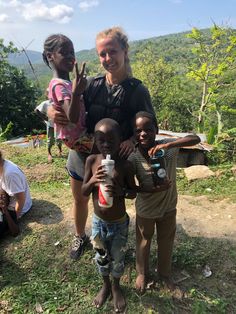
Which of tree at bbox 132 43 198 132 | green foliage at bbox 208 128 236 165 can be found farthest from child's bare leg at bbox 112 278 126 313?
tree at bbox 132 43 198 132

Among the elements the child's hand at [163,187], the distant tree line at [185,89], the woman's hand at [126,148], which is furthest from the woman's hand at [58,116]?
the distant tree line at [185,89]

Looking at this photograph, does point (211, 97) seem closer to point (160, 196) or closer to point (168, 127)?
point (168, 127)

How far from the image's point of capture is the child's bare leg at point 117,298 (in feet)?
8.24

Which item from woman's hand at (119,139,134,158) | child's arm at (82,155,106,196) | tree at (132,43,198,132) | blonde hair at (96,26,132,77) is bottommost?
tree at (132,43,198,132)

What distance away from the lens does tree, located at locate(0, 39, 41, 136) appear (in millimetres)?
13133

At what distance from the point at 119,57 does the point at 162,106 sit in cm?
1871

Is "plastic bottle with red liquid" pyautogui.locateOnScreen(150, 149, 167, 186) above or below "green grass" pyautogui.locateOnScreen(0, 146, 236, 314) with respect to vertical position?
above

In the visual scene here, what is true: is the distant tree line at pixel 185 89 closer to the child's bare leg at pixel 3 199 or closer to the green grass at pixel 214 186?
the green grass at pixel 214 186

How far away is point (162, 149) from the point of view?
6.88ft

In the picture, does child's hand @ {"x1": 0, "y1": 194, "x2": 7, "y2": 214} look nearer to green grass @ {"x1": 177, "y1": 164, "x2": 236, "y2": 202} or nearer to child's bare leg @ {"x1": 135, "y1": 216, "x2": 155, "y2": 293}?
child's bare leg @ {"x1": 135, "y1": 216, "x2": 155, "y2": 293}

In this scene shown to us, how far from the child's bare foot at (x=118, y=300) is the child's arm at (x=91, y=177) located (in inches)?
33.6

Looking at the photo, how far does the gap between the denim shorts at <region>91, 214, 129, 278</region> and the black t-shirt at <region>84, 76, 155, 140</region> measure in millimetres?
641

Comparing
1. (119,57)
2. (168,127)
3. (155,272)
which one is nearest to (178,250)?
(155,272)

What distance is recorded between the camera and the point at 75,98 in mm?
2066
